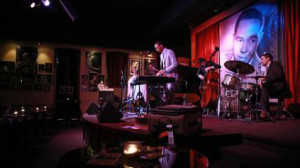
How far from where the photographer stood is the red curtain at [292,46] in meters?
5.50

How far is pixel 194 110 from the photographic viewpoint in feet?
8.72

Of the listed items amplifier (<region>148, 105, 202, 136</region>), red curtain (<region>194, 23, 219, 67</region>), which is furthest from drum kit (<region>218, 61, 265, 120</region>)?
red curtain (<region>194, 23, 219, 67</region>)

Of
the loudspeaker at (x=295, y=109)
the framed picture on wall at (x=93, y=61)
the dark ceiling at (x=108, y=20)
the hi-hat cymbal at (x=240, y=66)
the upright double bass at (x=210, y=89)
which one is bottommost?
the loudspeaker at (x=295, y=109)

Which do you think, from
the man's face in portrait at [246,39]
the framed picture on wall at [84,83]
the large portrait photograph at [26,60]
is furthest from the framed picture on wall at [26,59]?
the man's face in portrait at [246,39]

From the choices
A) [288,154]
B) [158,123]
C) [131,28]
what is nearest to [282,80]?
[288,154]

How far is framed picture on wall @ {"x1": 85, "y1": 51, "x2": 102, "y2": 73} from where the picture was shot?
1069 cm

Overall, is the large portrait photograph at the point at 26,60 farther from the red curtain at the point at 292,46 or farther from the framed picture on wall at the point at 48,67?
the red curtain at the point at 292,46

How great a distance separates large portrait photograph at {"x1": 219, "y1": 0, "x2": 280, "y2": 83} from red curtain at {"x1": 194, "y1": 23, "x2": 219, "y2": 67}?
274 millimetres

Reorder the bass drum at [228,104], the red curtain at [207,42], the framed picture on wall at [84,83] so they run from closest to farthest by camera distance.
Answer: the bass drum at [228,104]
the red curtain at [207,42]
the framed picture on wall at [84,83]

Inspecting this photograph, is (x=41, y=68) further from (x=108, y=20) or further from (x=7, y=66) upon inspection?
(x=108, y=20)

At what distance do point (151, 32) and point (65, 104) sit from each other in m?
4.92

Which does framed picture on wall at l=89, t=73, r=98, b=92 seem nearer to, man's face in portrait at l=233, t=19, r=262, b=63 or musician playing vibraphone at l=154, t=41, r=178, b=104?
musician playing vibraphone at l=154, t=41, r=178, b=104

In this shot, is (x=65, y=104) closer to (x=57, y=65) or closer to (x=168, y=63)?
(x=57, y=65)

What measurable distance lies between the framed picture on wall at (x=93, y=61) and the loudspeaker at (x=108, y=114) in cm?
739
